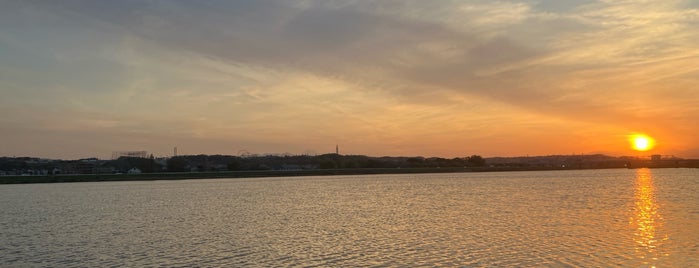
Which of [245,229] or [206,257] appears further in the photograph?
[245,229]

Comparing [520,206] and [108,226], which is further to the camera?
[520,206]

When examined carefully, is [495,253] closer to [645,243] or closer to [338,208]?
[645,243]

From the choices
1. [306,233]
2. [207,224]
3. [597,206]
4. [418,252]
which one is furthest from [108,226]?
[597,206]

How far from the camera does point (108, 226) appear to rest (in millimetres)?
44906

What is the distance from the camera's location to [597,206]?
5559 centimetres

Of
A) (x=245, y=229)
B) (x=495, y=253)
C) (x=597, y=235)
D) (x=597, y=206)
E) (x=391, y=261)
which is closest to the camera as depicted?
(x=391, y=261)

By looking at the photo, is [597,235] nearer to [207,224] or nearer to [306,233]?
[306,233]

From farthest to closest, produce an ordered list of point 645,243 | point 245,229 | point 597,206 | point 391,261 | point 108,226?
point 597,206
point 108,226
point 245,229
point 645,243
point 391,261

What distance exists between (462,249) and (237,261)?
1159cm

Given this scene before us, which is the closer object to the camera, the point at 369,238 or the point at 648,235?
the point at 648,235

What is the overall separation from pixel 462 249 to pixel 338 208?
100ft

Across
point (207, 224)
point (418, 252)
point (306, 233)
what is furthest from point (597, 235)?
point (207, 224)

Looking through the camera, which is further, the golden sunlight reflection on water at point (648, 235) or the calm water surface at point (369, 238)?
the calm water surface at point (369, 238)

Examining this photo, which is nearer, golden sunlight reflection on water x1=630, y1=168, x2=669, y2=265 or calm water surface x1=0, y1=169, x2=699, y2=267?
golden sunlight reflection on water x1=630, y1=168, x2=669, y2=265
